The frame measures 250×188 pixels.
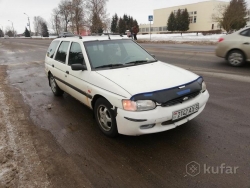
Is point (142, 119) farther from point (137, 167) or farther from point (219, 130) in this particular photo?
point (219, 130)

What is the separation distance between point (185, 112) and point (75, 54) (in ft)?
8.37

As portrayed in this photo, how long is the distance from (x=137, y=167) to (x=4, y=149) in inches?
85.0

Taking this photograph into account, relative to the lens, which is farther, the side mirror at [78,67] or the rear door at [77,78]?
the rear door at [77,78]

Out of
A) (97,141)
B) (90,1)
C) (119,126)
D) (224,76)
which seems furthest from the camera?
(90,1)

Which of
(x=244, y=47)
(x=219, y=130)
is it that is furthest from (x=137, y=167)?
(x=244, y=47)

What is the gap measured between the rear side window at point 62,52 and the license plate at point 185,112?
9.65 feet

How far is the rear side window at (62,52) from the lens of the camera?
15.7 ft

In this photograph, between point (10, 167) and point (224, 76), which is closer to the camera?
point (10, 167)

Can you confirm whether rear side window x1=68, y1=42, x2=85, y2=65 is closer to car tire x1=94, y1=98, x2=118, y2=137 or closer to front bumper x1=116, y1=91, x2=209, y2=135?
car tire x1=94, y1=98, x2=118, y2=137

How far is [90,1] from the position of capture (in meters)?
55.4

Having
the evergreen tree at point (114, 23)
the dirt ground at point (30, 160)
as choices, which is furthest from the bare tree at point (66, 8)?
the dirt ground at point (30, 160)

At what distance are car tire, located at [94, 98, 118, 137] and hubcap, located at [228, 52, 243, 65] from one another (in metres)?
7.04

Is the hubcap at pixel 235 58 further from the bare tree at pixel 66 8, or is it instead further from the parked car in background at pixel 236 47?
the bare tree at pixel 66 8

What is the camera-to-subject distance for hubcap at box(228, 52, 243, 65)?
8.23 m
